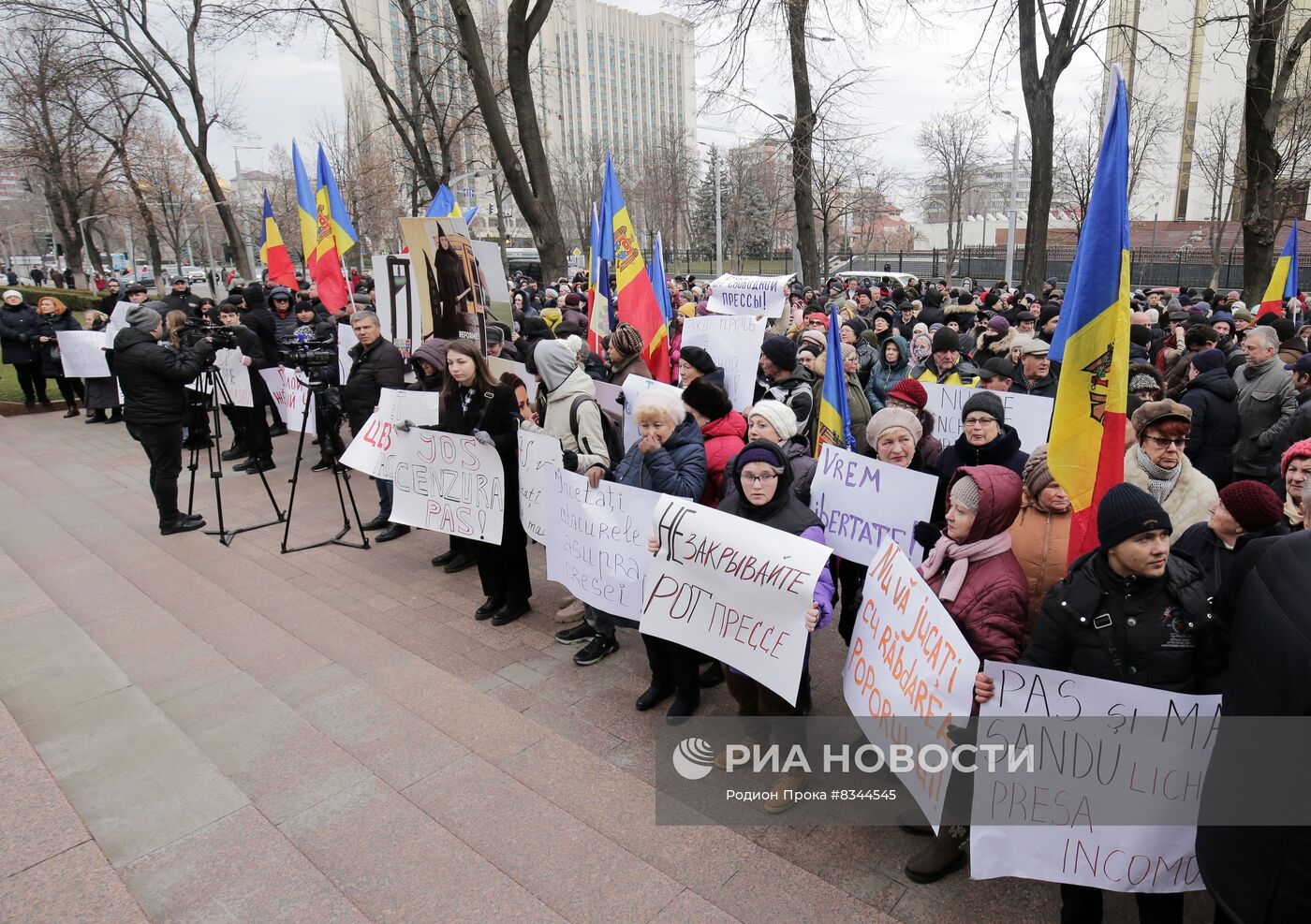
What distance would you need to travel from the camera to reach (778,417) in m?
4.35

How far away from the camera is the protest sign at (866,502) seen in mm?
Answer: 4117

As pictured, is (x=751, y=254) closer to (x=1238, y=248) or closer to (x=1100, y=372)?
(x=1238, y=248)

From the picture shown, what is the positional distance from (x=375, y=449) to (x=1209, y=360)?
635 cm

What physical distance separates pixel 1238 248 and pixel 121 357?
4724 centimetres

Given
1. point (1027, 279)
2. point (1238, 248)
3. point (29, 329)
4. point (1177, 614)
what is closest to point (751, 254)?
point (1238, 248)

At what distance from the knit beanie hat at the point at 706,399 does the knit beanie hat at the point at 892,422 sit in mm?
811

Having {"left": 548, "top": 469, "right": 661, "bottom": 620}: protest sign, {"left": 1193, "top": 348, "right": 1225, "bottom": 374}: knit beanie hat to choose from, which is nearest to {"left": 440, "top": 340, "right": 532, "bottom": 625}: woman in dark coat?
{"left": 548, "top": 469, "right": 661, "bottom": 620}: protest sign

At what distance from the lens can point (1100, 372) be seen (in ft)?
10.5

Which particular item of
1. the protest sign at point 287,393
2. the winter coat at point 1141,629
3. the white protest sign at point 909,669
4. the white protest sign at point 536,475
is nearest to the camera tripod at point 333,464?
the protest sign at point 287,393

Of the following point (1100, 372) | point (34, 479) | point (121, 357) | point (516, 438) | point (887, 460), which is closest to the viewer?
point (1100, 372)

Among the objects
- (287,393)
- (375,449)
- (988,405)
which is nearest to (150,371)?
(287,393)

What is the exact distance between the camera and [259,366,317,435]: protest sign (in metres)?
9.02

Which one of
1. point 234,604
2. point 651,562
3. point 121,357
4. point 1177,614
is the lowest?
point 234,604

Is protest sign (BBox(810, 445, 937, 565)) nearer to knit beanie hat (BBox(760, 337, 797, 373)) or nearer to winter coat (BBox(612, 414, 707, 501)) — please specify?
winter coat (BBox(612, 414, 707, 501))
